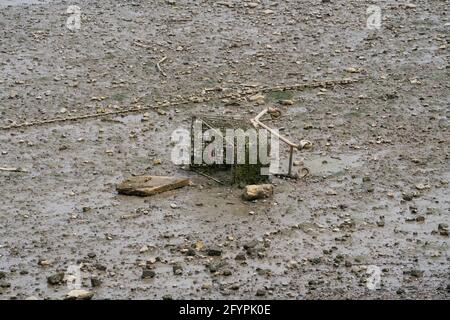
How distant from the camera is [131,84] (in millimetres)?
9383

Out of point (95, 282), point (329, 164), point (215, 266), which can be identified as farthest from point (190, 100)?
point (95, 282)

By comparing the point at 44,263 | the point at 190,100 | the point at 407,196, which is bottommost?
the point at 44,263

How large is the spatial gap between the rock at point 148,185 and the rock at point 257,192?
58 cm

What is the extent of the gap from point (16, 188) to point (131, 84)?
2348mm

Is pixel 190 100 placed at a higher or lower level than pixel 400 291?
higher

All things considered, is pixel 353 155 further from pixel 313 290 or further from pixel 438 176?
pixel 313 290

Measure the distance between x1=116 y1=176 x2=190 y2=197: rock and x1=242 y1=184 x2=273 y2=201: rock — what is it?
58 centimetres

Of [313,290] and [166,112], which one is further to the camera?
[166,112]

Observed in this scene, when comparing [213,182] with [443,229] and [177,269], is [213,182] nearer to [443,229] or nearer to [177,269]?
[177,269]

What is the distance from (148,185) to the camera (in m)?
7.24

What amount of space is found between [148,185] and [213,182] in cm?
56

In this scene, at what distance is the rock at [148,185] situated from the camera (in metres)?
7.19

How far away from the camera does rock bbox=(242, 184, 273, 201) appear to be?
7.04m
